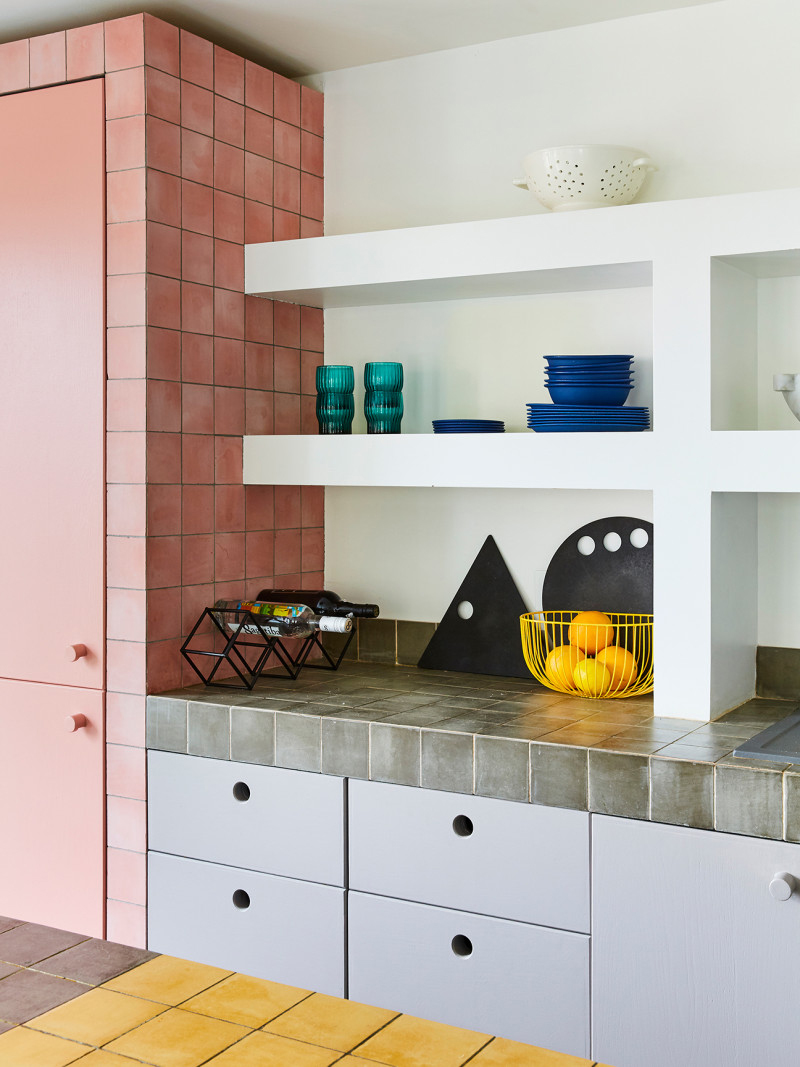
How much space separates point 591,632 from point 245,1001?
5.20 feet

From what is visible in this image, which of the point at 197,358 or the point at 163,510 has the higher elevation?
the point at 197,358

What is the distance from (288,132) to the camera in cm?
278

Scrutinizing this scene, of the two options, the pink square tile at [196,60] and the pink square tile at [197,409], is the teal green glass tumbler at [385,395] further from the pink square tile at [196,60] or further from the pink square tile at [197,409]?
the pink square tile at [196,60]

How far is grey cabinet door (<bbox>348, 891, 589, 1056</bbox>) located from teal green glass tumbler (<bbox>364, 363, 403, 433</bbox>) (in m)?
1.07

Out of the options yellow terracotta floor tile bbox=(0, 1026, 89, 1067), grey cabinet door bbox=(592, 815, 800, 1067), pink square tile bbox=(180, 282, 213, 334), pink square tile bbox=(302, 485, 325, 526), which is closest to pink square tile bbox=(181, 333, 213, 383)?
pink square tile bbox=(180, 282, 213, 334)

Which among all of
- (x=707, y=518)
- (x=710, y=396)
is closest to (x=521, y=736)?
(x=707, y=518)

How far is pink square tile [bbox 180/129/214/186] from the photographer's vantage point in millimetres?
2469

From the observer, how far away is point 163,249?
2.42m

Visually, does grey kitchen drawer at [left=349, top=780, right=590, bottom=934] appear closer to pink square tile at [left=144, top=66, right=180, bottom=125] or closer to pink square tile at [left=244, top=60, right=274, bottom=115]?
pink square tile at [left=144, top=66, right=180, bottom=125]

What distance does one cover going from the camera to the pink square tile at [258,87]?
265 centimetres

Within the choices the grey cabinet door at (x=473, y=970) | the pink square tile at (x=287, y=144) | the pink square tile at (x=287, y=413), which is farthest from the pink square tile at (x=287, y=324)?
the grey cabinet door at (x=473, y=970)

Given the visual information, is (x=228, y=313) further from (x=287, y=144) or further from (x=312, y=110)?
(x=312, y=110)

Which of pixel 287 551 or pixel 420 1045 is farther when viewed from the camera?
pixel 287 551

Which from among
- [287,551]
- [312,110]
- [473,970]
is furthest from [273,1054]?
[312,110]
